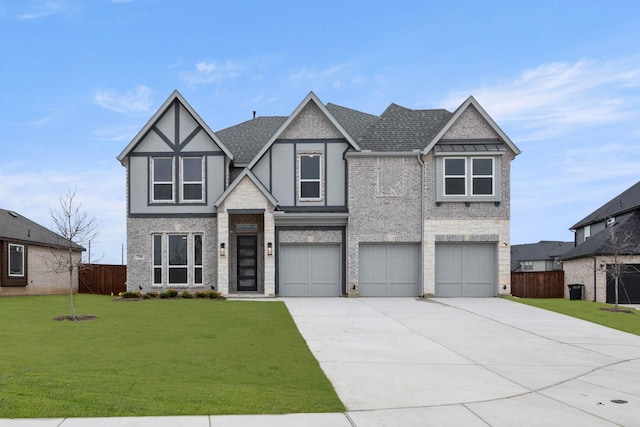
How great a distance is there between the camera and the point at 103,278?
28562 millimetres

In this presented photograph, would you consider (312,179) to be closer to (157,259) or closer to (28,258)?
(157,259)

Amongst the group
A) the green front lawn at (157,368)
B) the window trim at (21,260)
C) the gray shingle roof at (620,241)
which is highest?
the gray shingle roof at (620,241)

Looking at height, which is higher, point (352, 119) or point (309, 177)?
point (352, 119)

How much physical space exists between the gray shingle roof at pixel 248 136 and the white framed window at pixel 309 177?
10.1ft

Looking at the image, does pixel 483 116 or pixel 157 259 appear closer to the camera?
pixel 483 116

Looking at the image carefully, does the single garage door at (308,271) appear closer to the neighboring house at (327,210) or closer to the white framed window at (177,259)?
the neighboring house at (327,210)

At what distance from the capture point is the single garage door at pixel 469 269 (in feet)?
79.3

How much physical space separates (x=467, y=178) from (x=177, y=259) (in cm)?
1417

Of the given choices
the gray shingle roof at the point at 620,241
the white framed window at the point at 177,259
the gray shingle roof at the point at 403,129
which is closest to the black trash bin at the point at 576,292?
the gray shingle roof at the point at 620,241

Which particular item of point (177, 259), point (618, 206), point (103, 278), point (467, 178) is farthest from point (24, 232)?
point (618, 206)

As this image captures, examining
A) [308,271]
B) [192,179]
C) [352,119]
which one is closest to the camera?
[308,271]

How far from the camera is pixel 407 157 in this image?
78.9ft

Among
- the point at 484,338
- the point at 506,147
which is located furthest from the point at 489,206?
the point at 484,338

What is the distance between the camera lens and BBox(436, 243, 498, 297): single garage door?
952 inches
